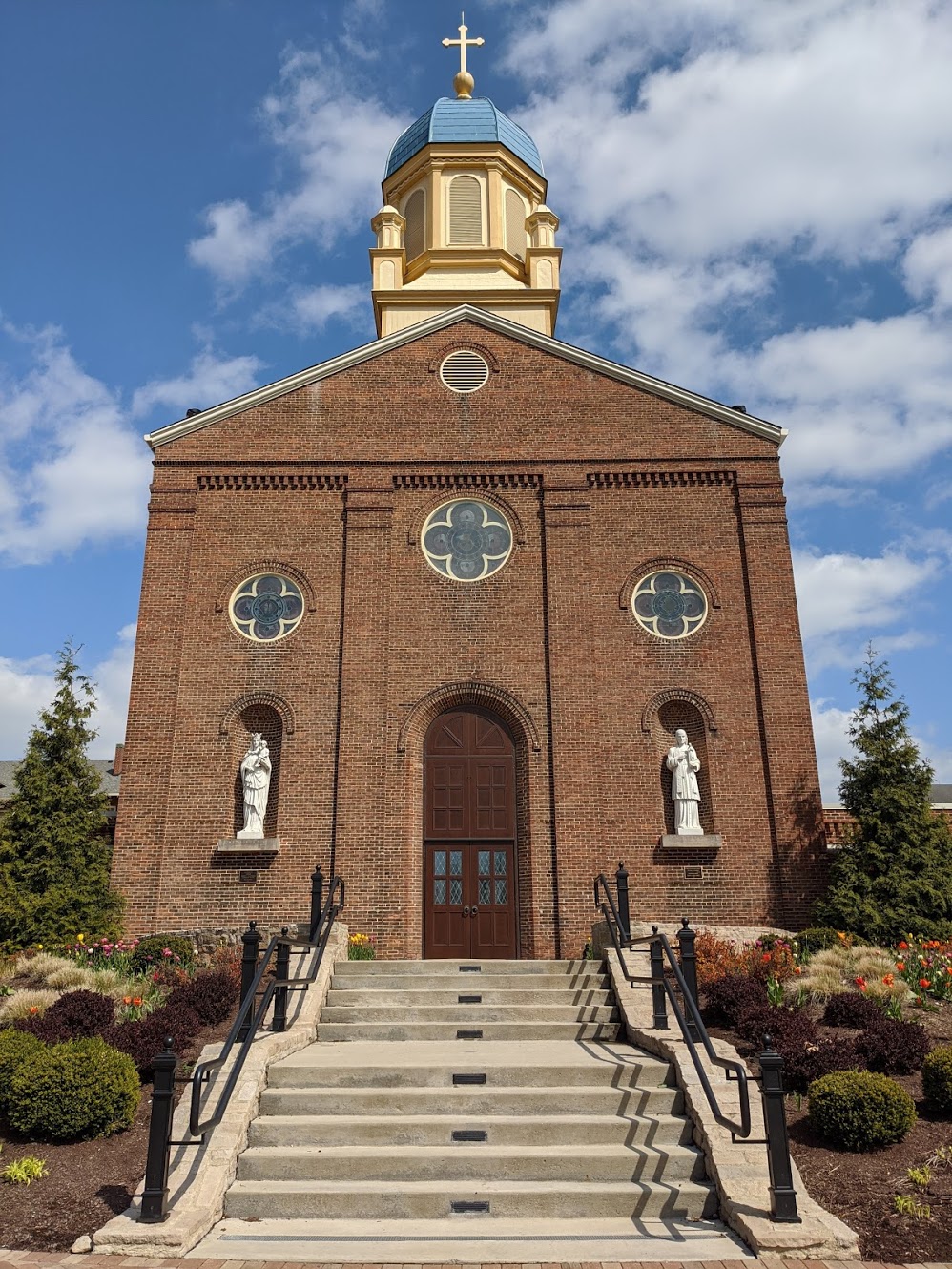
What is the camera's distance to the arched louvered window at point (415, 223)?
25016 millimetres

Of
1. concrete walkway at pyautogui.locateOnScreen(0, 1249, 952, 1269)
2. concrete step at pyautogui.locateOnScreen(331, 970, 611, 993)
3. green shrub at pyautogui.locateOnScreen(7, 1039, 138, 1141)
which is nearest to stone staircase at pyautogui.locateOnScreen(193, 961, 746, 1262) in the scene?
concrete walkway at pyautogui.locateOnScreen(0, 1249, 952, 1269)

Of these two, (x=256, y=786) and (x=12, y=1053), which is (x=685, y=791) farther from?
(x=12, y=1053)

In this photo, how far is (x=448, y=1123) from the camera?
326 inches

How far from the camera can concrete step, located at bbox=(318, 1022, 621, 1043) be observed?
35.1ft

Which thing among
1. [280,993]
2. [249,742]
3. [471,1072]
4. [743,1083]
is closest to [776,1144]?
[743,1083]

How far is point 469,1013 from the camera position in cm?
1116

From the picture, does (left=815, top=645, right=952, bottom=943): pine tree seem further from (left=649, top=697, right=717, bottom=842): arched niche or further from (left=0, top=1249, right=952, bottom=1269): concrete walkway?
(left=0, top=1249, right=952, bottom=1269): concrete walkway

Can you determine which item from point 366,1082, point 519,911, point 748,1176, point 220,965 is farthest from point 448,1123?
point 519,911

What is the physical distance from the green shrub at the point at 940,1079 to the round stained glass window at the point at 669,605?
909 cm

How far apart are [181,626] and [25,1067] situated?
9406 millimetres

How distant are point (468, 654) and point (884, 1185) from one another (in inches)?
419

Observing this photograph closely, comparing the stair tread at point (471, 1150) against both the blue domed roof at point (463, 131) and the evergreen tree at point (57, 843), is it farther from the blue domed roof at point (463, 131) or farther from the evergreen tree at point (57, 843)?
the blue domed roof at point (463, 131)

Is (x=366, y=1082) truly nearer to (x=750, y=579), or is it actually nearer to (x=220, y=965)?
(x=220, y=965)

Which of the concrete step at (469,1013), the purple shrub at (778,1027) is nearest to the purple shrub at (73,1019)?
the concrete step at (469,1013)
